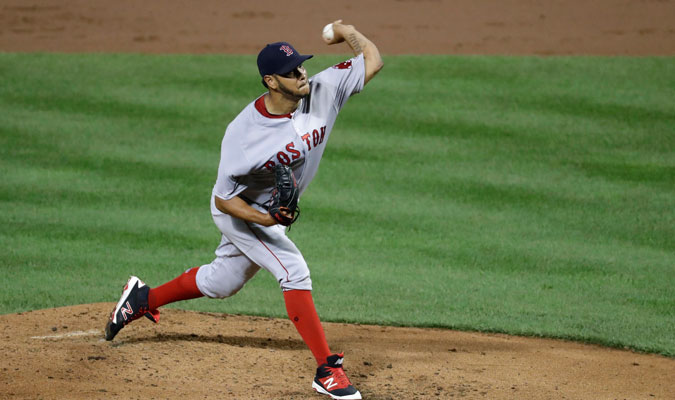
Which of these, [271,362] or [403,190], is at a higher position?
[403,190]

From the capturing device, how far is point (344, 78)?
458cm

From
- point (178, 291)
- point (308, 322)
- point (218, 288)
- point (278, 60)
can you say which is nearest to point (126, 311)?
point (178, 291)

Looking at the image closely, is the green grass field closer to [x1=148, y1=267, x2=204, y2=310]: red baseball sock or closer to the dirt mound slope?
the dirt mound slope

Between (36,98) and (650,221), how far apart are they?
7859 mm

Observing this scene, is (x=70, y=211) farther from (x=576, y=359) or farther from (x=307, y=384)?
(x=576, y=359)

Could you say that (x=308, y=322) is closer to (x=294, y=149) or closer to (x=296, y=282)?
(x=296, y=282)

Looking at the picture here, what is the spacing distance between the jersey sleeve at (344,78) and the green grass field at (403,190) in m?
2.00

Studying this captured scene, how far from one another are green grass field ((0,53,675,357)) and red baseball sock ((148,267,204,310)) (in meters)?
1.14

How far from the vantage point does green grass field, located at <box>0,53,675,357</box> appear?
645 centimetres

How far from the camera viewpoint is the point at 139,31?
14.0 m

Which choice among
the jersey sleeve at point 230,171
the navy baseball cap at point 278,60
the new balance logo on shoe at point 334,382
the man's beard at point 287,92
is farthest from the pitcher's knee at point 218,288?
the navy baseball cap at point 278,60

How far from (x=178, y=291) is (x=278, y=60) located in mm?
1586

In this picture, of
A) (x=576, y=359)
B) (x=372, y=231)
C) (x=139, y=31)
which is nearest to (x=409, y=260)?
(x=372, y=231)

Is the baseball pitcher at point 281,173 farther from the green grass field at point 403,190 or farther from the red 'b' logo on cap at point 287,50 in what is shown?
the green grass field at point 403,190
